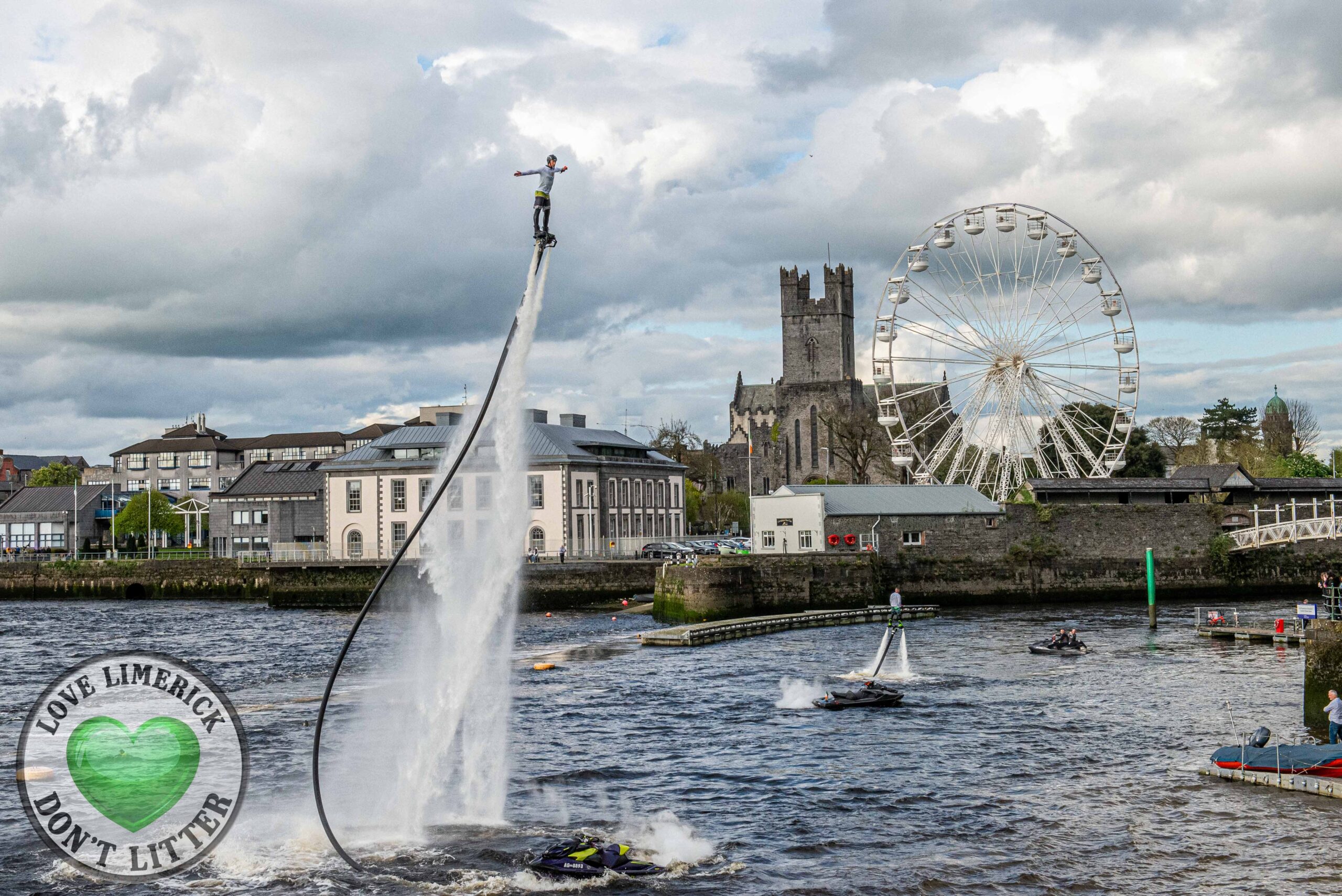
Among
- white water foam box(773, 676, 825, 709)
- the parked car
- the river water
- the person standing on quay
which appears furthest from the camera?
the parked car

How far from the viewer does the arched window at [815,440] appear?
621 feet

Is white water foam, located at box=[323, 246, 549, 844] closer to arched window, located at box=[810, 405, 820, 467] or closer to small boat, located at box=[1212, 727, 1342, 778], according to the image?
small boat, located at box=[1212, 727, 1342, 778]

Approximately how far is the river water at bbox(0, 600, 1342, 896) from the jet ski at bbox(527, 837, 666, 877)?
26 cm

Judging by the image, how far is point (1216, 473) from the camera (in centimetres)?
8919

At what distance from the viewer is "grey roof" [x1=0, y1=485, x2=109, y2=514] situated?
14612 centimetres

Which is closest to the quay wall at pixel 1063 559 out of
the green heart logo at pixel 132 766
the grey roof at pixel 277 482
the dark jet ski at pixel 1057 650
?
the dark jet ski at pixel 1057 650

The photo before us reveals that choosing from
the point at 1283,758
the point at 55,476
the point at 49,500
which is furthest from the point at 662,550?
the point at 55,476

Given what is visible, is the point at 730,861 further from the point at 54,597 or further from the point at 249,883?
the point at 54,597

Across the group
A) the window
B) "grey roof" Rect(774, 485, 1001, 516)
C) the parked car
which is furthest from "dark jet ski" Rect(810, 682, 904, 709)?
the window

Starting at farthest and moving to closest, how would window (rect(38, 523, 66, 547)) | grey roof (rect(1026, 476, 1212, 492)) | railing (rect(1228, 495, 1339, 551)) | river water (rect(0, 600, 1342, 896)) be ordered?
window (rect(38, 523, 66, 547))
grey roof (rect(1026, 476, 1212, 492))
railing (rect(1228, 495, 1339, 551))
river water (rect(0, 600, 1342, 896))

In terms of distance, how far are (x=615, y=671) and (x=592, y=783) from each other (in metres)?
18.9

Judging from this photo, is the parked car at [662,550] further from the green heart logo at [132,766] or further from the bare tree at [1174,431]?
the bare tree at [1174,431]

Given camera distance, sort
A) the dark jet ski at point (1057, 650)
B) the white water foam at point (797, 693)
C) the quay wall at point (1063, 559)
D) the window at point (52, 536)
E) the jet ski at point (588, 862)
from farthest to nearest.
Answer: the window at point (52, 536), the quay wall at point (1063, 559), the dark jet ski at point (1057, 650), the white water foam at point (797, 693), the jet ski at point (588, 862)

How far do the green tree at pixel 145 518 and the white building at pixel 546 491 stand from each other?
49170 mm
